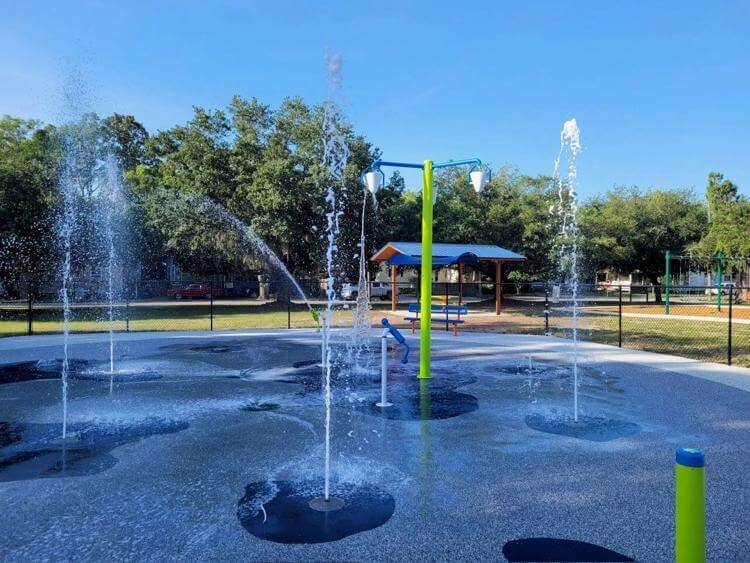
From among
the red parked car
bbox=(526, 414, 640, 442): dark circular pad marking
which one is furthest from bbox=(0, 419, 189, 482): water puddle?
the red parked car

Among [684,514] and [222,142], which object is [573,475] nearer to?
[684,514]

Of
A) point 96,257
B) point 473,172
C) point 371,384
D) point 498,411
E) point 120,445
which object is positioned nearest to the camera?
point 120,445

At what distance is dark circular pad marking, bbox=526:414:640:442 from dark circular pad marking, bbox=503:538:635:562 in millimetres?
2417

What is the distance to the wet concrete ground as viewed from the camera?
3453mm

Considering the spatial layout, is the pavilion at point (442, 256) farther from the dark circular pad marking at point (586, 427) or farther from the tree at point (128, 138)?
the tree at point (128, 138)

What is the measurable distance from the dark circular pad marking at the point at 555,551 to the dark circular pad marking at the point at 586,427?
242cm

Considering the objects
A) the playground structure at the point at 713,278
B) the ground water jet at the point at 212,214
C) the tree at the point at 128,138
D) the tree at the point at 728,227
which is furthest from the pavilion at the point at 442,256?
the tree at the point at 128,138

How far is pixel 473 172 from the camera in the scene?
9.12m

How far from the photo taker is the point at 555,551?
3281 mm

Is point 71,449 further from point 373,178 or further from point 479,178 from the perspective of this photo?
point 479,178

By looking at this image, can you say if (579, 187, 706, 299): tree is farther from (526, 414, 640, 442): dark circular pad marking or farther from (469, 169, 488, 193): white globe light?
(526, 414, 640, 442): dark circular pad marking

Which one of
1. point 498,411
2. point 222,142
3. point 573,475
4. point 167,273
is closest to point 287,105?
point 222,142

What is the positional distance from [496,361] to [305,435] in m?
6.06

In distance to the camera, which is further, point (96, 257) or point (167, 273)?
point (167, 273)
